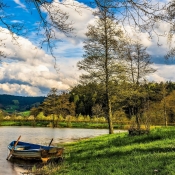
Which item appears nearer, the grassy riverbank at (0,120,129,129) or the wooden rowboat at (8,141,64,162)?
the wooden rowboat at (8,141,64,162)

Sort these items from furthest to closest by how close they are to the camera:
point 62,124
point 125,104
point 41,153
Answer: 1. point 62,124
2. point 125,104
3. point 41,153

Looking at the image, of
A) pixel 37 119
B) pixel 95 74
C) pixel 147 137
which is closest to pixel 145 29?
pixel 147 137

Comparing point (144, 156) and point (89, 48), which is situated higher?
point (89, 48)

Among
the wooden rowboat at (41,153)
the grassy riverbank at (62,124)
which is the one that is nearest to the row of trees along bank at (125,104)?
the grassy riverbank at (62,124)

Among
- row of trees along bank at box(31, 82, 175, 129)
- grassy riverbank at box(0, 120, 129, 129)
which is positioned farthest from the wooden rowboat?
grassy riverbank at box(0, 120, 129, 129)

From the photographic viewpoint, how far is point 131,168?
29.2 ft

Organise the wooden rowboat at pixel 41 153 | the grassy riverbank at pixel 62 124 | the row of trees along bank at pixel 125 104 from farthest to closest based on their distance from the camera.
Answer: the grassy riverbank at pixel 62 124 → the row of trees along bank at pixel 125 104 → the wooden rowboat at pixel 41 153

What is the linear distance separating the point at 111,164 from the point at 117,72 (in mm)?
16420

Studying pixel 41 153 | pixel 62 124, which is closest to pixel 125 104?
pixel 41 153

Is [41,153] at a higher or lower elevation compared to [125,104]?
lower

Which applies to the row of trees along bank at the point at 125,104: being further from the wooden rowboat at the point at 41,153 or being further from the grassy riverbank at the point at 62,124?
the wooden rowboat at the point at 41,153

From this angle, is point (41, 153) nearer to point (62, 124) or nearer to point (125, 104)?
point (125, 104)

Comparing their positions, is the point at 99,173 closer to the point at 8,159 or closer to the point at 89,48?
the point at 8,159

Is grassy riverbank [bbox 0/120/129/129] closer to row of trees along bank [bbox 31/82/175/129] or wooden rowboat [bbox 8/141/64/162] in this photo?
row of trees along bank [bbox 31/82/175/129]
